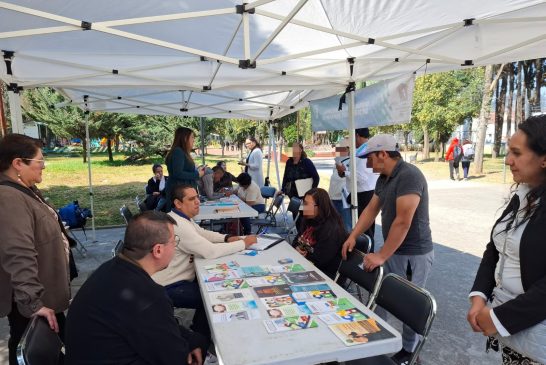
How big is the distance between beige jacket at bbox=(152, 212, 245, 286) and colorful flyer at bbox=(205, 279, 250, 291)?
502 millimetres

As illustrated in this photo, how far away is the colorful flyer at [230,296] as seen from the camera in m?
2.02

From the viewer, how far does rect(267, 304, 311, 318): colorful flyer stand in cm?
182

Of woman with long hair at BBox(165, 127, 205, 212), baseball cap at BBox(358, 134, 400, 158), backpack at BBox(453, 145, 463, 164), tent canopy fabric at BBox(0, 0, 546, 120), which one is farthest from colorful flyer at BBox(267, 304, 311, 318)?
backpack at BBox(453, 145, 463, 164)

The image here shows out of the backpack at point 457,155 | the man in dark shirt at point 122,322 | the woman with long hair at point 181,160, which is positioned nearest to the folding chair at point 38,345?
the man in dark shirt at point 122,322

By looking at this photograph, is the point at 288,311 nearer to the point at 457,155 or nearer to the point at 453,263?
the point at 453,263

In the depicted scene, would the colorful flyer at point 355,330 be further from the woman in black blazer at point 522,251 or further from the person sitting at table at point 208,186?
→ the person sitting at table at point 208,186

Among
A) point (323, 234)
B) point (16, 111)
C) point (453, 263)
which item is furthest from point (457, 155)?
point (16, 111)

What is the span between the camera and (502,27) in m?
3.19

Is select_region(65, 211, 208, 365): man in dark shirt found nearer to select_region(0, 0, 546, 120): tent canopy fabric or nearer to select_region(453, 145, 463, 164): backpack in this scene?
select_region(0, 0, 546, 120): tent canopy fabric

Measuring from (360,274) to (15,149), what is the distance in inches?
96.2

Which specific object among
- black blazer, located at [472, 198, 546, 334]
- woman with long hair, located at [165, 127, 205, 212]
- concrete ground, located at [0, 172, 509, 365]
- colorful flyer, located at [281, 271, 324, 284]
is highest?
woman with long hair, located at [165, 127, 205, 212]

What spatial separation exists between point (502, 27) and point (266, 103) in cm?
506

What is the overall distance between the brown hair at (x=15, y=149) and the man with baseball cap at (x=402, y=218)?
88.6 inches

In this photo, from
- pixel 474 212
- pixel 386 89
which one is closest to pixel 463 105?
pixel 474 212
